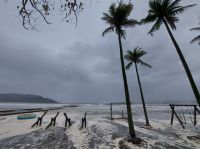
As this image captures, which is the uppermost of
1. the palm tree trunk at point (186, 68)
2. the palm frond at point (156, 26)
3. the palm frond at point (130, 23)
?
the palm frond at point (156, 26)

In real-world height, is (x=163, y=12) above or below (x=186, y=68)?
above

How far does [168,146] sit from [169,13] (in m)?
12.2

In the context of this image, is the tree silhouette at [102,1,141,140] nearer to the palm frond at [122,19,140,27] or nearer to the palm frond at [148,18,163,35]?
the palm frond at [122,19,140,27]

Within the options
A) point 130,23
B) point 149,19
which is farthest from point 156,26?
point 130,23

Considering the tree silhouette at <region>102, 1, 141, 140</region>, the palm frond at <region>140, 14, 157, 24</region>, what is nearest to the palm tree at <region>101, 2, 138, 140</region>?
the tree silhouette at <region>102, 1, 141, 140</region>

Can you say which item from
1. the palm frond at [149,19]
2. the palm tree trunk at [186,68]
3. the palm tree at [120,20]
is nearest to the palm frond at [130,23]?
the palm tree at [120,20]

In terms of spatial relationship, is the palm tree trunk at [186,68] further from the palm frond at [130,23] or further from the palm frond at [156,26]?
the palm frond at [130,23]

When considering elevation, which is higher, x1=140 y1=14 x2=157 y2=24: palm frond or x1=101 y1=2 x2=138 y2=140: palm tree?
x1=140 y1=14 x2=157 y2=24: palm frond

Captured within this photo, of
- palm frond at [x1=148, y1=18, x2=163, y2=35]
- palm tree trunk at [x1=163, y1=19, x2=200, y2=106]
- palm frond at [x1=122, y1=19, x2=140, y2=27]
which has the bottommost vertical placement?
palm tree trunk at [x1=163, y1=19, x2=200, y2=106]

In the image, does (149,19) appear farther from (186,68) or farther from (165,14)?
(186,68)

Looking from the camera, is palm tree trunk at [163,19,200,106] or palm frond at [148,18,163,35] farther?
palm frond at [148,18,163,35]

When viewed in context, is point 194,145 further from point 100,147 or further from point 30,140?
point 30,140

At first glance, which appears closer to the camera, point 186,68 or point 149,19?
point 186,68

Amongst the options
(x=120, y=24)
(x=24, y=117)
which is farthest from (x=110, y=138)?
(x=24, y=117)
